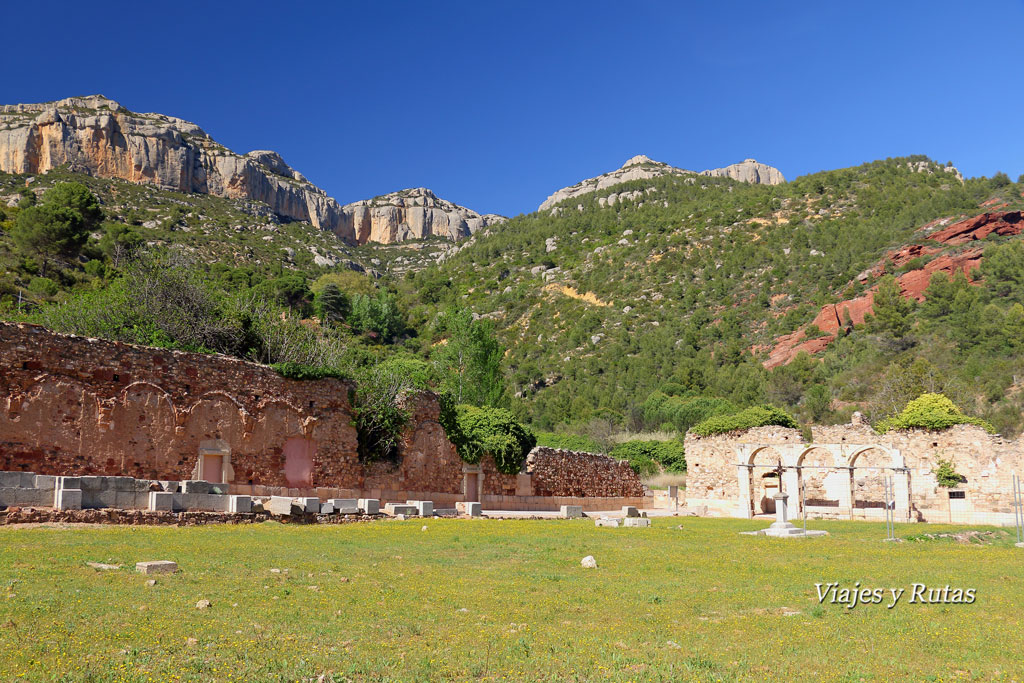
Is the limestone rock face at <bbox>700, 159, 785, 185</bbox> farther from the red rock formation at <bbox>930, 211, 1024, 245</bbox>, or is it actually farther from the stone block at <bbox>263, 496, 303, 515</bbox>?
the stone block at <bbox>263, 496, 303, 515</bbox>

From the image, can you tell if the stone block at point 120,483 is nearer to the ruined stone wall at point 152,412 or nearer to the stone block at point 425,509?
the ruined stone wall at point 152,412

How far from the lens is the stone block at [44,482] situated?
13.8m

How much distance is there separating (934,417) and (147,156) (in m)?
105

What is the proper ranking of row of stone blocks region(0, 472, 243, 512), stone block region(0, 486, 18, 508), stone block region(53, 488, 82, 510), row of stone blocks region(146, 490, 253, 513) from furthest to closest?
1. row of stone blocks region(146, 490, 253, 513)
2. stone block region(53, 488, 82, 510)
3. row of stone blocks region(0, 472, 243, 512)
4. stone block region(0, 486, 18, 508)

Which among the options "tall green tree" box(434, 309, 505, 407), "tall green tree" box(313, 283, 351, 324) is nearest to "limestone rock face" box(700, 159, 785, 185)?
"tall green tree" box(313, 283, 351, 324)

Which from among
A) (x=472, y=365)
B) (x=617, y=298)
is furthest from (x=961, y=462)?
(x=617, y=298)

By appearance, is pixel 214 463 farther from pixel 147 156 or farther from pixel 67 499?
pixel 147 156

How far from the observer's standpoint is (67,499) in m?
13.9

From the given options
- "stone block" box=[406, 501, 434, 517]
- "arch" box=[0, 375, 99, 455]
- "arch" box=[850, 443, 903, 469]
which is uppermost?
"arch" box=[0, 375, 99, 455]

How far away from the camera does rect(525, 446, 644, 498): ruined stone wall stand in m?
32.8

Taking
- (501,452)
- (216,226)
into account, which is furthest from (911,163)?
(216,226)

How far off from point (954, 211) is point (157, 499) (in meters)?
76.0

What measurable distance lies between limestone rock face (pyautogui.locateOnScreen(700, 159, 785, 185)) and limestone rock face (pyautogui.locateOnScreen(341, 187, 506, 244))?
50381 mm

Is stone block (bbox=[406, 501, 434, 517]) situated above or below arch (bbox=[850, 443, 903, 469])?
below
